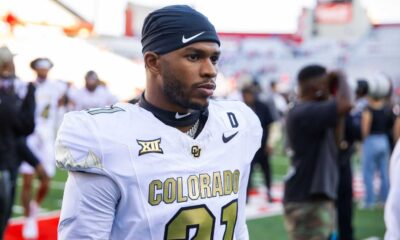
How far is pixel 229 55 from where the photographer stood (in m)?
30.3

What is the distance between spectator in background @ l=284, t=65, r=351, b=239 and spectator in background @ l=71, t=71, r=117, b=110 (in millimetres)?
5603

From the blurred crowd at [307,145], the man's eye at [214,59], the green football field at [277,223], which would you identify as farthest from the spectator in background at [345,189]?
the man's eye at [214,59]

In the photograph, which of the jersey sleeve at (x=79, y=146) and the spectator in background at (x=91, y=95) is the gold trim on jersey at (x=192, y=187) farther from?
the spectator in background at (x=91, y=95)

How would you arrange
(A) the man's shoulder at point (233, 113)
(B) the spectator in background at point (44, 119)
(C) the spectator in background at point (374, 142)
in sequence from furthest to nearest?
1. (C) the spectator in background at point (374, 142)
2. (B) the spectator in background at point (44, 119)
3. (A) the man's shoulder at point (233, 113)

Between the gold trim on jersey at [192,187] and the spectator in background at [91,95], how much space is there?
304 inches

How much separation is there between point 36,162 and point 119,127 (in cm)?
400

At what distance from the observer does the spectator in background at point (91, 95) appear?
9626 mm

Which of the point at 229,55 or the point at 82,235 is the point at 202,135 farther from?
the point at 229,55

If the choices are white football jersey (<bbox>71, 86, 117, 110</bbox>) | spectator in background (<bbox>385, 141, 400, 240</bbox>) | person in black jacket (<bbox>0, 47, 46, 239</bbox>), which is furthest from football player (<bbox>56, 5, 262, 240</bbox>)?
white football jersey (<bbox>71, 86, 117, 110</bbox>)

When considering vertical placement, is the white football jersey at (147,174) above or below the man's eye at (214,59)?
below

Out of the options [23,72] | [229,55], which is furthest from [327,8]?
[23,72]

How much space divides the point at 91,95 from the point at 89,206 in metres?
8.11

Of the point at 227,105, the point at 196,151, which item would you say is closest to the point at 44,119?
the point at 227,105

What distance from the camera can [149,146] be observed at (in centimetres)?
190
